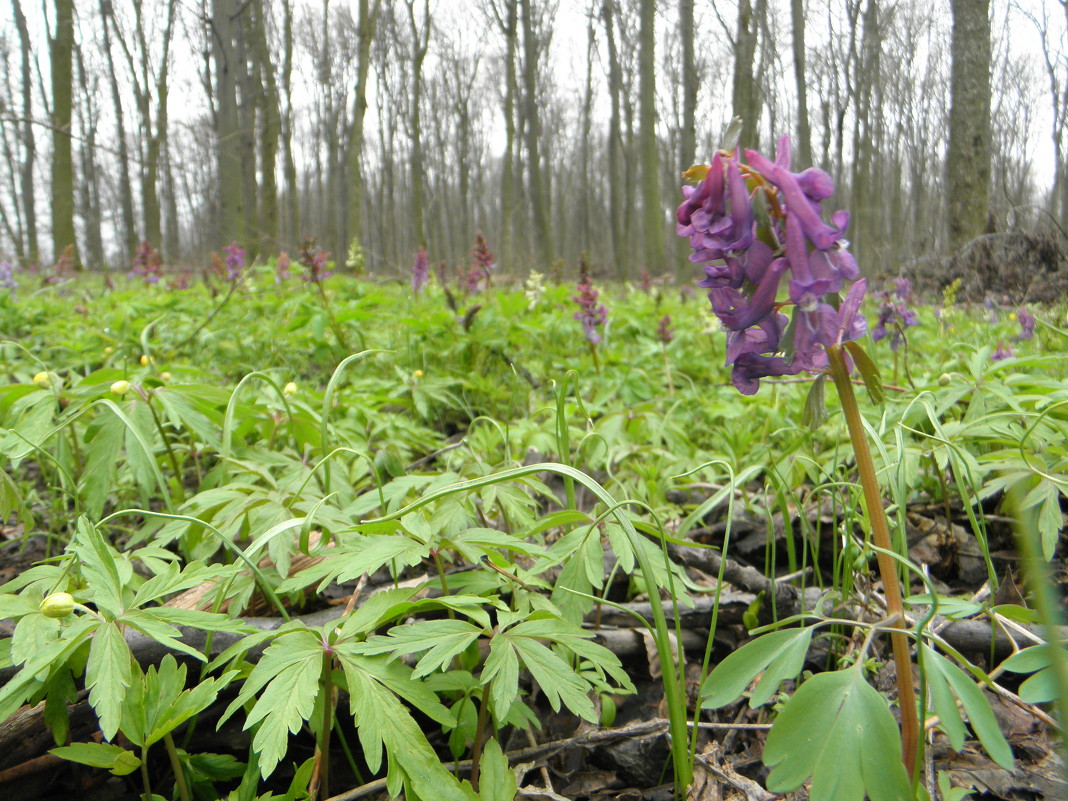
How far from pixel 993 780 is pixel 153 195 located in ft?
73.6

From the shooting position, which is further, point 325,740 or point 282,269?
point 282,269

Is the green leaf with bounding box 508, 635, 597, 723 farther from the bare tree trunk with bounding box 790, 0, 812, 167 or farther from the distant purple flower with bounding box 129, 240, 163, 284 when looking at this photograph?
the bare tree trunk with bounding box 790, 0, 812, 167

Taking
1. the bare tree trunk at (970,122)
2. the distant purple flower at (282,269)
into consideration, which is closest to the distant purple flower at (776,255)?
the distant purple flower at (282,269)

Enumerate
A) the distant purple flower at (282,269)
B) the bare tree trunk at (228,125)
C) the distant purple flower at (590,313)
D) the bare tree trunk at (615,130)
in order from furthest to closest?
the bare tree trunk at (615,130) → the bare tree trunk at (228,125) → the distant purple flower at (282,269) → the distant purple flower at (590,313)

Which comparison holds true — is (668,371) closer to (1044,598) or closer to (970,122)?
(1044,598)

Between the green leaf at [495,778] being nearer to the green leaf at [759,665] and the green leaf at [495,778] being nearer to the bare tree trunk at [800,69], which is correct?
the green leaf at [759,665]

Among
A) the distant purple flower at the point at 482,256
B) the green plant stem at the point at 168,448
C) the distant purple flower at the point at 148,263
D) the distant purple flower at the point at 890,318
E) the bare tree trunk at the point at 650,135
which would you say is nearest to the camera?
the green plant stem at the point at 168,448

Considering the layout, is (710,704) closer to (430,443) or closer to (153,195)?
(430,443)

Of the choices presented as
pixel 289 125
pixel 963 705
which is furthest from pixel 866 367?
pixel 289 125

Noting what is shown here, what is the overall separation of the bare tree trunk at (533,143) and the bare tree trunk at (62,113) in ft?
33.3

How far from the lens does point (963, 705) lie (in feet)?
2.69

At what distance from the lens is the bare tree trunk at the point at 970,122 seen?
7910 millimetres

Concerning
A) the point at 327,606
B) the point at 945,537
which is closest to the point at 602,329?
the point at 945,537

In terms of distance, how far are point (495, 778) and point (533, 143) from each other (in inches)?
718
